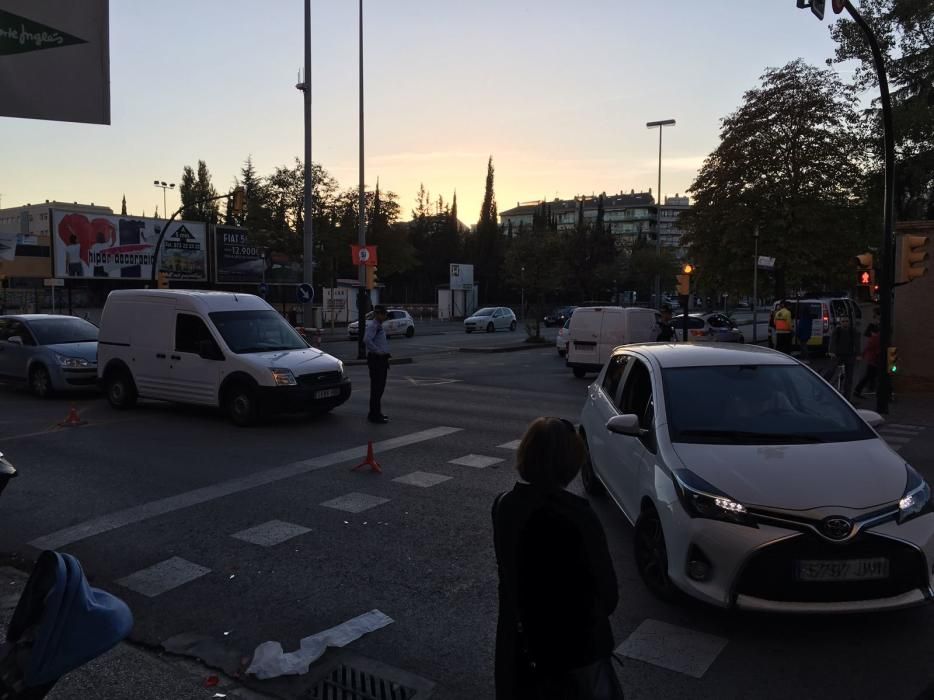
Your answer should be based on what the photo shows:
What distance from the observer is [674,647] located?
417 centimetres

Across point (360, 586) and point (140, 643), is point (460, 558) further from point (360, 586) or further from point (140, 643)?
point (140, 643)

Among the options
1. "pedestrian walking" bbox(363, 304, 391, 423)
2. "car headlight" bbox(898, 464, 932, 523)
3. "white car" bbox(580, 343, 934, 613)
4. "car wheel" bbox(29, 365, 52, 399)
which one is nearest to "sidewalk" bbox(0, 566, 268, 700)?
"white car" bbox(580, 343, 934, 613)

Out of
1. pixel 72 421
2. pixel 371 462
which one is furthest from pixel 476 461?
pixel 72 421

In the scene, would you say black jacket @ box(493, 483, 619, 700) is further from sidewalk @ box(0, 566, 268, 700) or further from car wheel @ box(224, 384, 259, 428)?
car wheel @ box(224, 384, 259, 428)

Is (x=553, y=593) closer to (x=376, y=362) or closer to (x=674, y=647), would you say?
(x=674, y=647)

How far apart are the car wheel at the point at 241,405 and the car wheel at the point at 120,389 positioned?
245 centimetres

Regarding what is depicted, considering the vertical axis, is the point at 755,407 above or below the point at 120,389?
above

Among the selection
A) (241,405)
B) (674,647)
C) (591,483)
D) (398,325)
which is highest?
(398,325)

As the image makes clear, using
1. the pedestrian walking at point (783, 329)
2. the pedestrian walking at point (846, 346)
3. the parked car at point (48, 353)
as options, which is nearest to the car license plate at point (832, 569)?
the pedestrian walking at point (846, 346)

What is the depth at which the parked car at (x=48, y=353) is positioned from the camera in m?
14.2

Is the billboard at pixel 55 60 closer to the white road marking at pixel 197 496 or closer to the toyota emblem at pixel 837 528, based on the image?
the white road marking at pixel 197 496

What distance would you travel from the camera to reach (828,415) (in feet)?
17.4

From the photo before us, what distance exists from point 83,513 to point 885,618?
6.62m

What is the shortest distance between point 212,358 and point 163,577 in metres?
6.67
